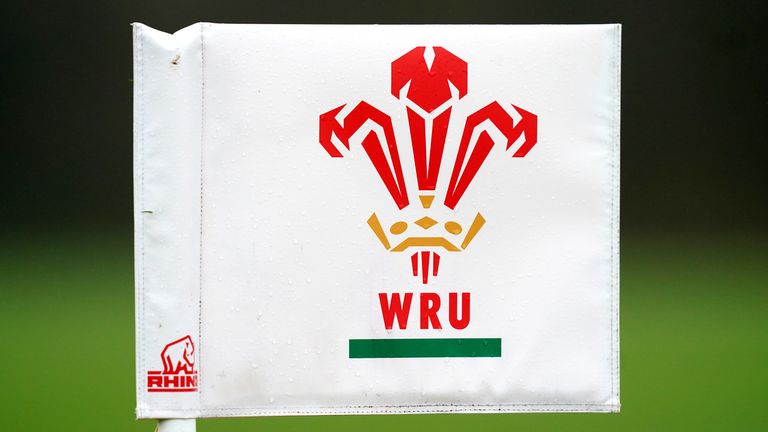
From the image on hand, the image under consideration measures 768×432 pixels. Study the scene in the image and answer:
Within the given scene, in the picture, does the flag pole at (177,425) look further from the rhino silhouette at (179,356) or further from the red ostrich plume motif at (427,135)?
the red ostrich plume motif at (427,135)

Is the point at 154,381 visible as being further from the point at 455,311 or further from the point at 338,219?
the point at 455,311

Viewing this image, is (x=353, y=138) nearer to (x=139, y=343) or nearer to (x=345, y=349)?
(x=345, y=349)

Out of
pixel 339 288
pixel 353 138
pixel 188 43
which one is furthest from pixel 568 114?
pixel 188 43

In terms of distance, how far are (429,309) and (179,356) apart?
2.39 feet

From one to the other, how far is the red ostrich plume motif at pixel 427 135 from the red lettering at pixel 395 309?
Result: 0.29 ft

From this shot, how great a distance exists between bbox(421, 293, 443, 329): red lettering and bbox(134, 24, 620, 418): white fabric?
2cm

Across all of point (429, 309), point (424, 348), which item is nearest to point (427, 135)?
point (429, 309)

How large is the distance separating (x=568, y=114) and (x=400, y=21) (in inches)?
34.2

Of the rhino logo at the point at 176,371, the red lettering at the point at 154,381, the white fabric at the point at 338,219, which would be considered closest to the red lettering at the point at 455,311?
the white fabric at the point at 338,219

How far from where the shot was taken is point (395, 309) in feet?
7.23

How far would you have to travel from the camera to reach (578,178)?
7.25ft

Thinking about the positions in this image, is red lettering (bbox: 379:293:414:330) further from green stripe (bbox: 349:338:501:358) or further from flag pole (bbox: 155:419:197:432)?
flag pole (bbox: 155:419:197:432)

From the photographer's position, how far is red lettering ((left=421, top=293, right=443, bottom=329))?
2.21 meters

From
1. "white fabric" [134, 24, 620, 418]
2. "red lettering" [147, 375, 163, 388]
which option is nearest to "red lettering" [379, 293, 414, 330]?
"white fabric" [134, 24, 620, 418]
